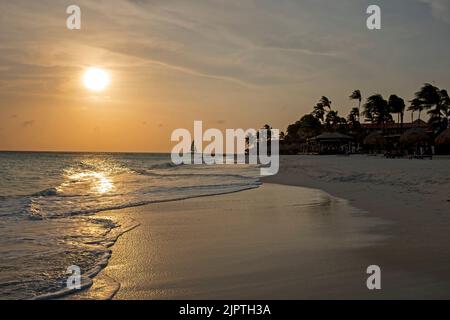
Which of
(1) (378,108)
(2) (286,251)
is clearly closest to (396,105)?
(1) (378,108)

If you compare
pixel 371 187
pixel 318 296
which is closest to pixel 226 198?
pixel 371 187

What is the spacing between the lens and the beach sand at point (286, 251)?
203 inches

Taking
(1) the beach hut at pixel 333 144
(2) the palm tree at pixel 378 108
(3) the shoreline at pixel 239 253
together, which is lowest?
(3) the shoreline at pixel 239 253

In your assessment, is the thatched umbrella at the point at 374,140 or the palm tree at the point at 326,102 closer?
the thatched umbrella at the point at 374,140

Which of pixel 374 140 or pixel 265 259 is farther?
pixel 374 140

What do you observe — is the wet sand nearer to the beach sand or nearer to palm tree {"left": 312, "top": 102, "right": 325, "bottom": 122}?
the beach sand

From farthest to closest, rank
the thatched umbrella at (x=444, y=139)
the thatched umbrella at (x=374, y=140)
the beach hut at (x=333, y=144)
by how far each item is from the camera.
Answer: the beach hut at (x=333, y=144) → the thatched umbrella at (x=374, y=140) → the thatched umbrella at (x=444, y=139)

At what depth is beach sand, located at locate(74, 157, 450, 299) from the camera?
5145 millimetres

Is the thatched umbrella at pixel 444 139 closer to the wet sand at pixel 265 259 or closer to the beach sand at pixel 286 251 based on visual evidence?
the beach sand at pixel 286 251

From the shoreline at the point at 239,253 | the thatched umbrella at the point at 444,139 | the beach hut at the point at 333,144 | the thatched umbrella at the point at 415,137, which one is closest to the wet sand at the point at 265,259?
the shoreline at the point at 239,253

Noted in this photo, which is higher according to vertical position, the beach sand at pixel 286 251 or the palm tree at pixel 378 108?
the palm tree at pixel 378 108

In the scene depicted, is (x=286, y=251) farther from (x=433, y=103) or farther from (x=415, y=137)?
(x=433, y=103)

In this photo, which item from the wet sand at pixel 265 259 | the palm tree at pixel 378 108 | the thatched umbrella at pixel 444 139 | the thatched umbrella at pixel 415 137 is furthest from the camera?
the palm tree at pixel 378 108

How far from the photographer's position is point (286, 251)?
7152 millimetres
